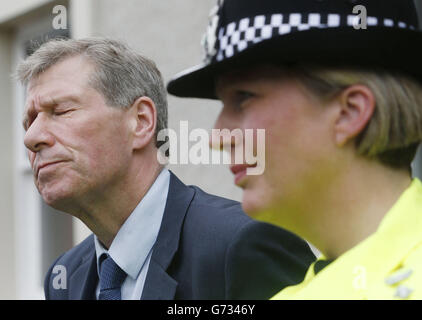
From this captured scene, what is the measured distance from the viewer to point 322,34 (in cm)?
146

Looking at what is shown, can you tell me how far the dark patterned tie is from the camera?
8.45ft

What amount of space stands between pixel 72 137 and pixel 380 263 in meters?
1.53

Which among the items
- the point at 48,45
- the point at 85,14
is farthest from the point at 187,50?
the point at 48,45

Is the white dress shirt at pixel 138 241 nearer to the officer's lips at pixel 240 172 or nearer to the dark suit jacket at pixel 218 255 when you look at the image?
the dark suit jacket at pixel 218 255

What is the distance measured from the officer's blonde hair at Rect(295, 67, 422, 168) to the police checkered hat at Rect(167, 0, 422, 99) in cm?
2

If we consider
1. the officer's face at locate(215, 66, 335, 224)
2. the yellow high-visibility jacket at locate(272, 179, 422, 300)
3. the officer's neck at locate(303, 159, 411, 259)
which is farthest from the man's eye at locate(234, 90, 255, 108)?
the yellow high-visibility jacket at locate(272, 179, 422, 300)

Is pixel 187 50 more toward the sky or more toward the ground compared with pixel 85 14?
more toward the ground

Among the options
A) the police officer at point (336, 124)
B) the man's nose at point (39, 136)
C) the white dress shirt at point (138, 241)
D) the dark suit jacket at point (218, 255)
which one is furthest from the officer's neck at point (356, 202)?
the man's nose at point (39, 136)

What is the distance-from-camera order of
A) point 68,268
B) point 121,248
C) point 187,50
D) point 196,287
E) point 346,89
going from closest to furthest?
point 346,89, point 196,287, point 121,248, point 68,268, point 187,50

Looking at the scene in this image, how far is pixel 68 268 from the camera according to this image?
3.06 m

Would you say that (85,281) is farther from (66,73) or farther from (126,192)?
(66,73)

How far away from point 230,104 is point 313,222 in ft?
0.97

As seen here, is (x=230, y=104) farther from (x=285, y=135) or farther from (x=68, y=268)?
(x=68, y=268)

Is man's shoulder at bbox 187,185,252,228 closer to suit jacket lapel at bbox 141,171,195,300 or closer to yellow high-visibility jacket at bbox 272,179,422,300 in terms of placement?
suit jacket lapel at bbox 141,171,195,300
